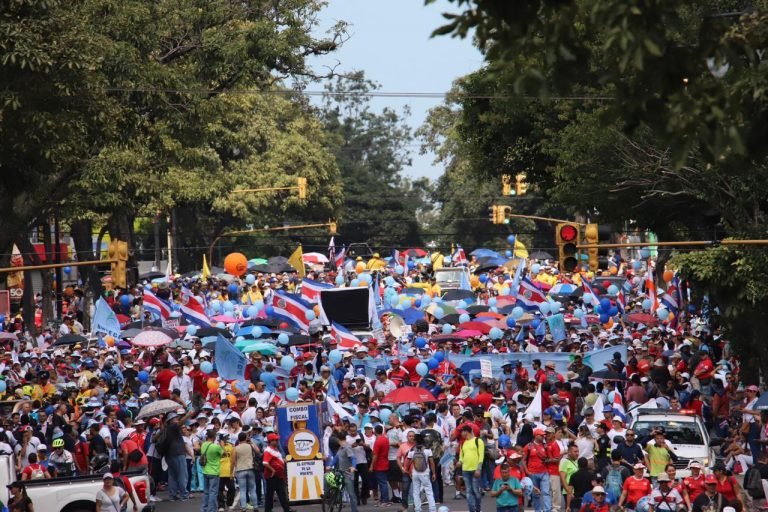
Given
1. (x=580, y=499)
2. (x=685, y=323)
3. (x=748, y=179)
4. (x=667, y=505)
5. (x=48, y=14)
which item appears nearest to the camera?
(x=667, y=505)

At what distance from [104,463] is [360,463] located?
3841 mm

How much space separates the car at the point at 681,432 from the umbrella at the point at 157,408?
721 centimetres

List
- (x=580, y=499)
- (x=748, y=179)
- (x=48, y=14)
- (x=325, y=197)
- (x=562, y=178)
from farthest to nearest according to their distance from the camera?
(x=325, y=197) < (x=562, y=178) < (x=748, y=179) < (x=48, y=14) < (x=580, y=499)

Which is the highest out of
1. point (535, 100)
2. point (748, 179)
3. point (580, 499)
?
point (535, 100)

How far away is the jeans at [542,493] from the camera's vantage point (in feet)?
72.3

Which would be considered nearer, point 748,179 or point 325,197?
point 748,179

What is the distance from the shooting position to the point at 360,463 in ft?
80.1

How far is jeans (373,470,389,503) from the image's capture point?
24.7m

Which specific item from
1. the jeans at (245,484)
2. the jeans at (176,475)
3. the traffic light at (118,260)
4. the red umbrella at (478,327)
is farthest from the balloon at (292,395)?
the red umbrella at (478,327)

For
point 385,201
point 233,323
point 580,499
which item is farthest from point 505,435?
point 385,201

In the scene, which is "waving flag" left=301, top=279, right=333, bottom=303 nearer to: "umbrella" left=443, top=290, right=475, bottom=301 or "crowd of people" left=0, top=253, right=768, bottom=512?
"umbrella" left=443, top=290, right=475, bottom=301

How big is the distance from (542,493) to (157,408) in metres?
6.66

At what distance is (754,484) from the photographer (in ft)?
71.3

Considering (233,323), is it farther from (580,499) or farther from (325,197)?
(325,197)
